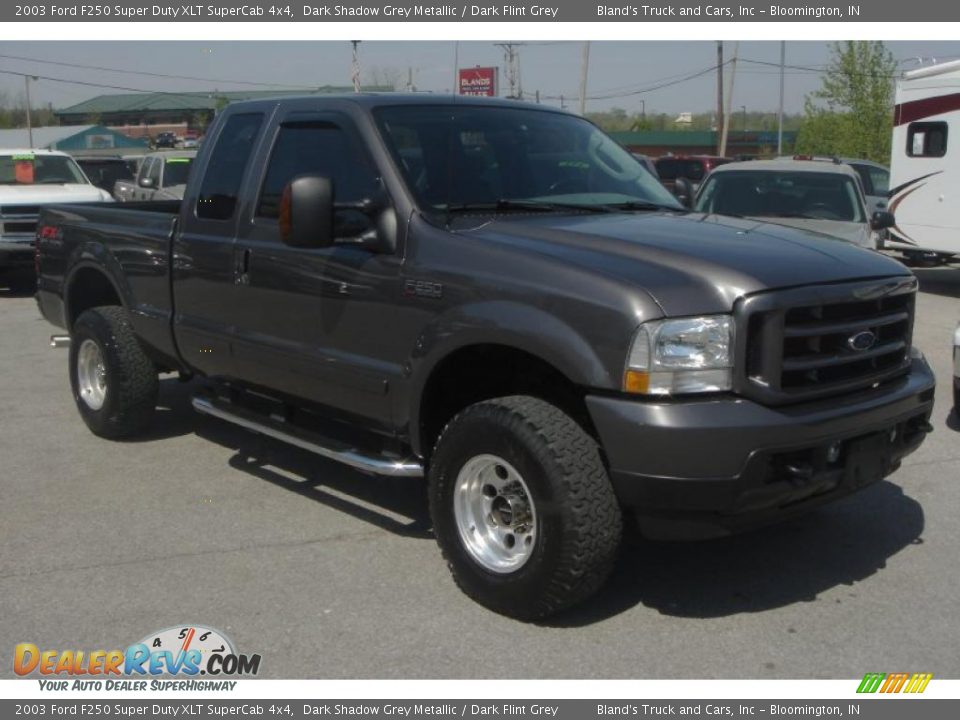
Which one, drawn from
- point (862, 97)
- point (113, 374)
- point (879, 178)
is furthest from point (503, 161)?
point (862, 97)

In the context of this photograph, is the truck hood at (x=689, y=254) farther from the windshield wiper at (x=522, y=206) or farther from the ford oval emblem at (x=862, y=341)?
the ford oval emblem at (x=862, y=341)

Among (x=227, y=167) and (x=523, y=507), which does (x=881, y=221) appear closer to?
(x=227, y=167)

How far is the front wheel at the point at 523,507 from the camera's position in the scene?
4.08 meters

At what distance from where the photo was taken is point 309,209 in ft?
15.3

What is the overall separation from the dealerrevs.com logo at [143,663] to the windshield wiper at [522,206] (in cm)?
210

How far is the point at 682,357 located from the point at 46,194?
45.0 feet

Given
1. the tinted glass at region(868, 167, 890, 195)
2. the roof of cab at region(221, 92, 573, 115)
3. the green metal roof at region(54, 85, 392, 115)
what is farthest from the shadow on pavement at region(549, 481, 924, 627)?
the green metal roof at region(54, 85, 392, 115)

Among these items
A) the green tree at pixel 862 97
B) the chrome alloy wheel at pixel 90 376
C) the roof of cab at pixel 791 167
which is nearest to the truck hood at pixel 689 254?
the chrome alloy wheel at pixel 90 376

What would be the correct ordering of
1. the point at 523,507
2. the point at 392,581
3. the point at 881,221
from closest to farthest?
the point at 523,507, the point at 392,581, the point at 881,221

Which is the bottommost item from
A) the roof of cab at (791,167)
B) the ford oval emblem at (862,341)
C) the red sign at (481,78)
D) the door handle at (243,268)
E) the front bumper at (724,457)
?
the front bumper at (724,457)
